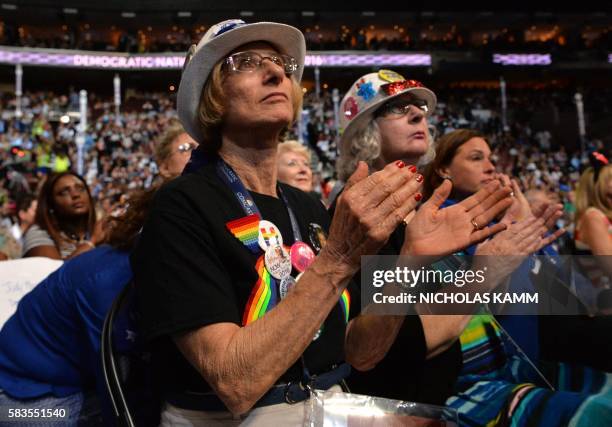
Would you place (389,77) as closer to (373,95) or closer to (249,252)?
(373,95)

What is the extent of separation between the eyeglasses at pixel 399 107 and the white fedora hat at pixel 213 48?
37.7 inches

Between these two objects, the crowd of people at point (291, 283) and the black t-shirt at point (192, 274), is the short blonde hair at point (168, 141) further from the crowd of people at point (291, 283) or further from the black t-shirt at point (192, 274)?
the black t-shirt at point (192, 274)

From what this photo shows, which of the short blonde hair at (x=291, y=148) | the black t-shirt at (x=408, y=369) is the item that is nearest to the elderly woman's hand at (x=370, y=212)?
the black t-shirt at (x=408, y=369)

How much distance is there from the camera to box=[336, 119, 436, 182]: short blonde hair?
262 centimetres

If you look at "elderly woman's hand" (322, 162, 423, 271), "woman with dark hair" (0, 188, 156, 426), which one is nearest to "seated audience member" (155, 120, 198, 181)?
"woman with dark hair" (0, 188, 156, 426)

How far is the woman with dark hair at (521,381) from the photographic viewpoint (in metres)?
1.32

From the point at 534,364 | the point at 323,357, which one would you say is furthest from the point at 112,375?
the point at 534,364

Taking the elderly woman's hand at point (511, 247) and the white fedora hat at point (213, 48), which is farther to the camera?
the elderly woman's hand at point (511, 247)

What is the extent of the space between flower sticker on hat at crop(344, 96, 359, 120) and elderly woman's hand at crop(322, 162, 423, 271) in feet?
5.20

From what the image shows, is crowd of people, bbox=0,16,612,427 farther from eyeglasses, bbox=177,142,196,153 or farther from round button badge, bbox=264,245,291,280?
eyeglasses, bbox=177,142,196,153

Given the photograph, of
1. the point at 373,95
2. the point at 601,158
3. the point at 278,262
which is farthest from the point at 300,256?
the point at 601,158

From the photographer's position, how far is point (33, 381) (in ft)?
6.17

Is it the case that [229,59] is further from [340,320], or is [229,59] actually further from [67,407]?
[67,407]

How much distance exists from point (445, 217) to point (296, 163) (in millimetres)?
2725
